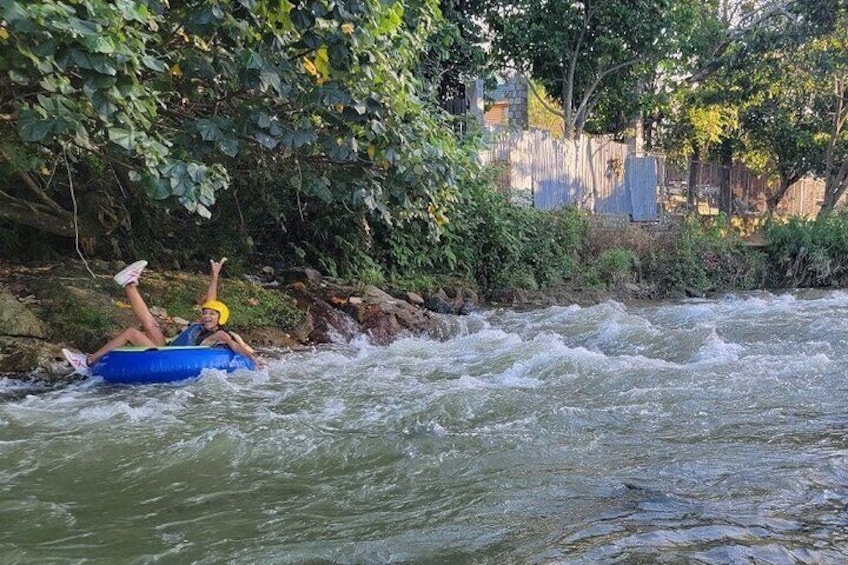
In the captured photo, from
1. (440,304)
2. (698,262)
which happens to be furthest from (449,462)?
(698,262)

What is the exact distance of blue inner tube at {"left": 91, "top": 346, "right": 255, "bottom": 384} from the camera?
648 centimetres

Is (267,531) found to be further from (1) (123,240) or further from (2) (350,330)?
(1) (123,240)

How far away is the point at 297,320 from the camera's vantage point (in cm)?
900

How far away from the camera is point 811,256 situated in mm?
14242

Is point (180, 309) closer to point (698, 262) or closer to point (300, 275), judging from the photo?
point (300, 275)

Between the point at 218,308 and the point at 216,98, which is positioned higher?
the point at 216,98

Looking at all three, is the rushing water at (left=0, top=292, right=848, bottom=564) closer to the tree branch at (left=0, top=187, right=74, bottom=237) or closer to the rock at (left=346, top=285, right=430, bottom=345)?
the rock at (left=346, top=285, right=430, bottom=345)

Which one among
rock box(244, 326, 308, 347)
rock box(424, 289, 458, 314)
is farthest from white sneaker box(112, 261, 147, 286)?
rock box(424, 289, 458, 314)

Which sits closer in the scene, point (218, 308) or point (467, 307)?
point (218, 308)

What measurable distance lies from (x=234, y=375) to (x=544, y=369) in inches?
112

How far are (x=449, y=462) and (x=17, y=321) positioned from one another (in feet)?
16.9

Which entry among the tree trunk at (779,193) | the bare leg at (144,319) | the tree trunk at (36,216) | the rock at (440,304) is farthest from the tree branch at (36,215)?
the tree trunk at (779,193)

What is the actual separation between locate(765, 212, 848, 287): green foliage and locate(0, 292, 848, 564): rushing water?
7.12m

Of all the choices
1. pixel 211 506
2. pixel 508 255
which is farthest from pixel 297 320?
pixel 211 506
